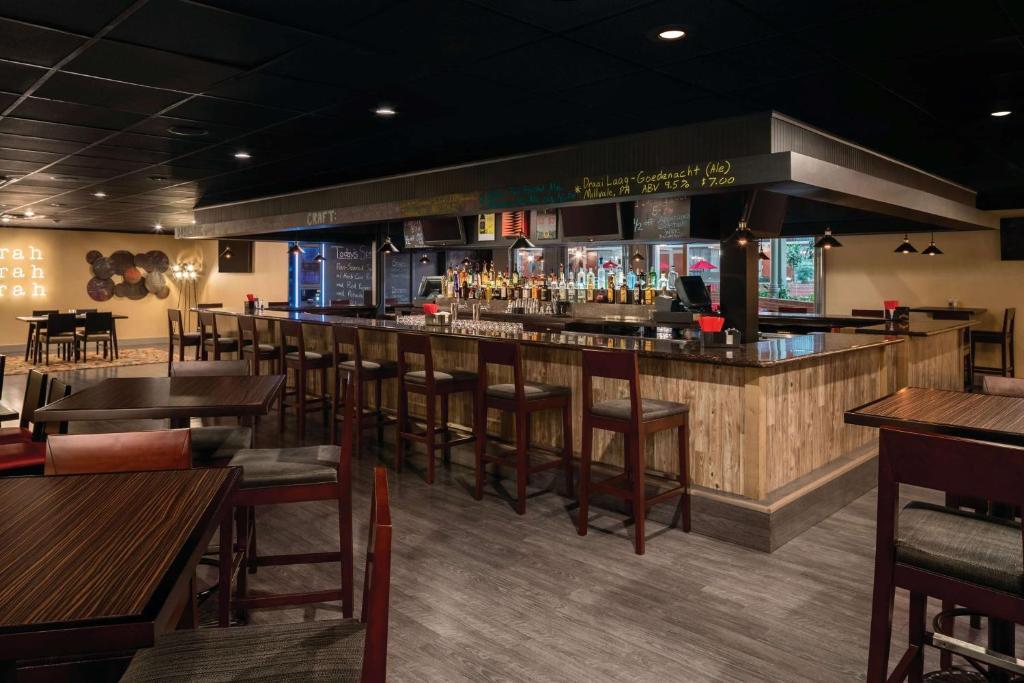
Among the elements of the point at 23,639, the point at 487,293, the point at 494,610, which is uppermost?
the point at 487,293

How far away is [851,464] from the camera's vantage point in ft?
15.5

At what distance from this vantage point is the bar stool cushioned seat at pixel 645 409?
3.79m

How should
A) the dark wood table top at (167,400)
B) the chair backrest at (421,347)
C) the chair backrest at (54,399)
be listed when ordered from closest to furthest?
the dark wood table top at (167,400), the chair backrest at (54,399), the chair backrest at (421,347)

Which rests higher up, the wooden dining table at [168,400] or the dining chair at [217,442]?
the wooden dining table at [168,400]

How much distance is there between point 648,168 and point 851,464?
261cm

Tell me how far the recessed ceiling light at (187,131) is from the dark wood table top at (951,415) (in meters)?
4.98

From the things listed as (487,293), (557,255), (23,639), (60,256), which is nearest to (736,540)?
(23,639)

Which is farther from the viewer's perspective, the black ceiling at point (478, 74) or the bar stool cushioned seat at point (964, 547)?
the black ceiling at point (478, 74)

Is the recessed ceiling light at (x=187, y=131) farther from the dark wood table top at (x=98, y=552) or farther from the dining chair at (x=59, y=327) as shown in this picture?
the dining chair at (x=59, y=327)

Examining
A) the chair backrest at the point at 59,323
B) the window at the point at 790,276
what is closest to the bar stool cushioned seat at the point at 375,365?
the window at the point at 790,276

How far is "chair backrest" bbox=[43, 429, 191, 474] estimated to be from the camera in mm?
2221

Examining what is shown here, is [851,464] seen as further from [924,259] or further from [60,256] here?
[60,256]

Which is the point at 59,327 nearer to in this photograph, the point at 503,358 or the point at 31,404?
the point at 31,404

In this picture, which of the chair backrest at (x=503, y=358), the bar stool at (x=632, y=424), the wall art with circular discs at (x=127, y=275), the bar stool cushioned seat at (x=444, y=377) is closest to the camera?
the bar stool at (x=632, y=424)
